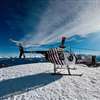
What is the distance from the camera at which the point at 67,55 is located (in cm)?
1352

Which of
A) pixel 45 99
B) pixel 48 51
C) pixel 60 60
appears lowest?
A: pixel 45 99

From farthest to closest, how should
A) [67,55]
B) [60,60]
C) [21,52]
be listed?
[21,52] → [67,55] → [60,60]

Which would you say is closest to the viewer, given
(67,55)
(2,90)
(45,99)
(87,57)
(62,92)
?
(45,99)

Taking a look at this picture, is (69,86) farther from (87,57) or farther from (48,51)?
(87,57)

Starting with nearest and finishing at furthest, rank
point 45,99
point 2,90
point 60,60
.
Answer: point 45,99
point 2,90
point 60,60

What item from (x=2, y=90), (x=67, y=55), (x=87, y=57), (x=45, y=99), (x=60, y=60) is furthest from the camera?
(x=87, y=57)

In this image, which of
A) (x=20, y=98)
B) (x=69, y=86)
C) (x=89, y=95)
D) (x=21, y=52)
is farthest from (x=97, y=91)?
(x=21, y=52)

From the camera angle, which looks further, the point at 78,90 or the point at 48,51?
the point at 48,51

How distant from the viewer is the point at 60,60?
494 inches

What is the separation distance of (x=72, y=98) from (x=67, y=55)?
670 centimetres

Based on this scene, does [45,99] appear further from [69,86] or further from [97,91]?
[97,91]

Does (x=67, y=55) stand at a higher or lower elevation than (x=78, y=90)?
higher

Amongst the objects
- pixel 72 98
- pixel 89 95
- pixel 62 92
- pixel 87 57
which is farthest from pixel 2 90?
pixel 87 57

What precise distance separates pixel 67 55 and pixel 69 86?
4.80m
